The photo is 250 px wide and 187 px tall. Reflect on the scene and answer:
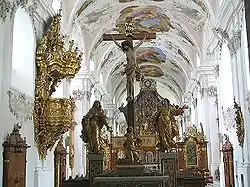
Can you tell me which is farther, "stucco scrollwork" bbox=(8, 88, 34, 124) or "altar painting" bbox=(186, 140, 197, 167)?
"altar painting" bbox=(186, 140, 197, 167)

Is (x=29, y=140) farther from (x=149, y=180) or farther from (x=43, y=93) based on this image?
(x=149, y=180)

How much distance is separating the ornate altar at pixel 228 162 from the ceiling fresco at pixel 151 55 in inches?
529

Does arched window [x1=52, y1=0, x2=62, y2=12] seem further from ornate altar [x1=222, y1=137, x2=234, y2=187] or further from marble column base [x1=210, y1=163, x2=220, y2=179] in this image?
marble column base [x1=210, y1=163, x2=220, y2=179]

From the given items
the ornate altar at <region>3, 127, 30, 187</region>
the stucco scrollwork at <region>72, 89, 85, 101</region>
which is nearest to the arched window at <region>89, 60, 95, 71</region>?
the stucco scrollwork at <region>72, 89, 85, 101</region>

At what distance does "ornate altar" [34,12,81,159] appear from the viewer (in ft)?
44.8

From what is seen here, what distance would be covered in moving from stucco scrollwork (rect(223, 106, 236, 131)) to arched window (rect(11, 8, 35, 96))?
7.59 metres

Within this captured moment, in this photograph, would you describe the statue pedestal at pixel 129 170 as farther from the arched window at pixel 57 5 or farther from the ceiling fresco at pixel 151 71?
the ceiling fresco at pixel 151 71

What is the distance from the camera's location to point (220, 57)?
19.8 meters

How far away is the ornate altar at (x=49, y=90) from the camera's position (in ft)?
44.8

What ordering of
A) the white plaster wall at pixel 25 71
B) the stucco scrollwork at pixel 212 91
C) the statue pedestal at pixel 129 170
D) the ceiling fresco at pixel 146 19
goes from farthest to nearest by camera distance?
the stucco scrollwork at pixel 212 91, the ceiling fresco at pixel 146 19, the statue pedestal at pixel 129 170, the white plaster wall at pixel 25 71

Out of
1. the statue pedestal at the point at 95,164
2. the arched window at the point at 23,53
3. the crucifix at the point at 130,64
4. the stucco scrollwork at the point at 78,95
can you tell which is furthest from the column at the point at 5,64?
the stucco scrollwork at the point at 78,95

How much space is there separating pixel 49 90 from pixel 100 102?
18.3ft

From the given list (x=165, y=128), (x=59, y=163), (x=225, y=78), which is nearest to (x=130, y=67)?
(x=165, y=128)

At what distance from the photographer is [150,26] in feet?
83.5
